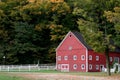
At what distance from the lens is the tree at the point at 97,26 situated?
51.4 metres

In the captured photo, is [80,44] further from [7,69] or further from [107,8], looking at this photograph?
[107,8]

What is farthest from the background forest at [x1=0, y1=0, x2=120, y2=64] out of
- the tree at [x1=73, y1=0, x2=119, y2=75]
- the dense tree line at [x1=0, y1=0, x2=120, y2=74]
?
the tree at [x1=73, y1=0, x2=119, y2=75]

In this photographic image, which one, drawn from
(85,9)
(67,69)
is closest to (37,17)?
(67,69)

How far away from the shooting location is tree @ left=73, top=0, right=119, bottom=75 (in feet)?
169

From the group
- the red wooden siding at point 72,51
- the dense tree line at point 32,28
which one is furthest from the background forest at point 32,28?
the red wooden siding at point 72,51

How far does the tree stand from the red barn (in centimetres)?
1685

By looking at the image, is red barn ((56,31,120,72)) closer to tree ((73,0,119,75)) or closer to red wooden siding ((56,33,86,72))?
red wooden siding ((56,33,86,72))

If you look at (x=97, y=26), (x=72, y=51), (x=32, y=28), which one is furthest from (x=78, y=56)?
(x=97, y=26)

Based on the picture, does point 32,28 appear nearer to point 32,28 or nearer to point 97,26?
point 32,28

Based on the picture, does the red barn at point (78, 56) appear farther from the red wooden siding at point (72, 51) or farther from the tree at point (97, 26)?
the tree at point (97, 26)

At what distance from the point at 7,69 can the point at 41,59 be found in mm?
19896

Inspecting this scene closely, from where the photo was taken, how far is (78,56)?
72.1 meters

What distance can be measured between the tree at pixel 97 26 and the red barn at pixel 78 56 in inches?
663

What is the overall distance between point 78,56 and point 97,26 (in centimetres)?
2001
